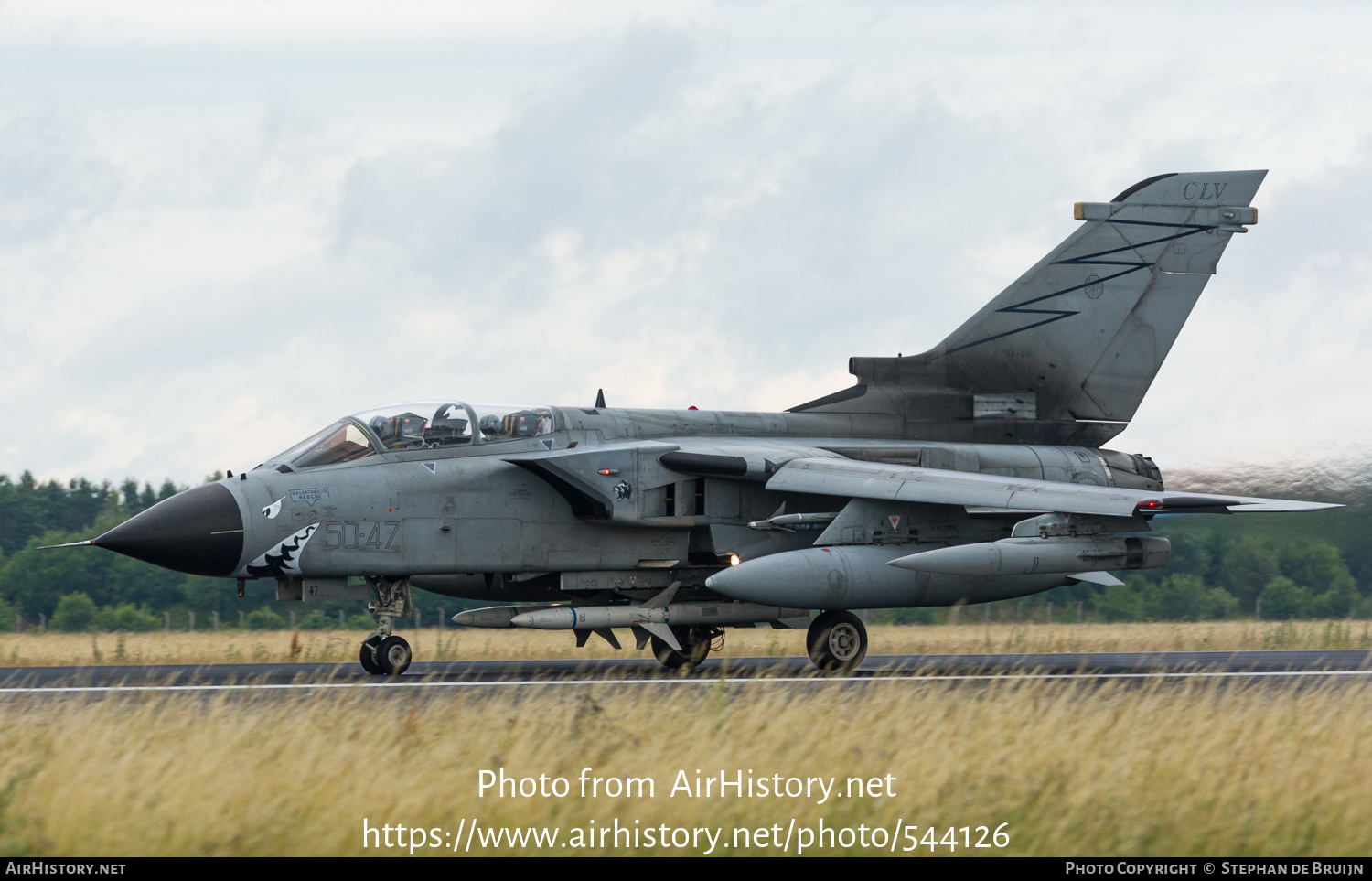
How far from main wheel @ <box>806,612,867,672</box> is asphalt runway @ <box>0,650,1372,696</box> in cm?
22

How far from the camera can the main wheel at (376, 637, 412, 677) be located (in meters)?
13.9

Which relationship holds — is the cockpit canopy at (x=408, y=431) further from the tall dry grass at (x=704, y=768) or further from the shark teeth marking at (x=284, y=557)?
the tall dry grass at (x=704, y=768)

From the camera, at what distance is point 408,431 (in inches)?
573

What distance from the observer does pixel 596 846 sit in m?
6.44

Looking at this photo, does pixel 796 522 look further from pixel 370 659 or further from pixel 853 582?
pixel 370 659

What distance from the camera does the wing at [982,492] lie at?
13.9 m

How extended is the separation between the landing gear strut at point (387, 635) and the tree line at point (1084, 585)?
32.3ft

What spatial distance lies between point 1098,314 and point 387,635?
9.80 meters

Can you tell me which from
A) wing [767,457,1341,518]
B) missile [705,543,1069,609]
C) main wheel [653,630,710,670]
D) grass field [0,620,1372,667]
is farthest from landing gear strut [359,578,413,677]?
wing [767,457,1341,518]

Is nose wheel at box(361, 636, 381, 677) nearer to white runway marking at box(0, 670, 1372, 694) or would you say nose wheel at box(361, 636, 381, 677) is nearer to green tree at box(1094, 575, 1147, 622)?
white runway marking at box(0, 670, 1372, 694)

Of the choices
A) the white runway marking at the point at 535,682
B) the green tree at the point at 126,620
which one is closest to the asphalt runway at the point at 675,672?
the white runway marking at the point at 535,682

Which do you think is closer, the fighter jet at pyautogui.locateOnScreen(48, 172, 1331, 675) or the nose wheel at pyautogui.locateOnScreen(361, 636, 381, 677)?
the fighter jet at pyautogui.locateOnScreen(48, 172, 1331, 675)

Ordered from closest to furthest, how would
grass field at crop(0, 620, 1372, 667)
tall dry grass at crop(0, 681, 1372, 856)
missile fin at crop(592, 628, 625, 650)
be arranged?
Answer: tall dry grass at crop(0, 681, 1372, 856)
missile fin at crop(592, 628, 625, 650)
grass field at crop(0, 620, 1372, 667)
